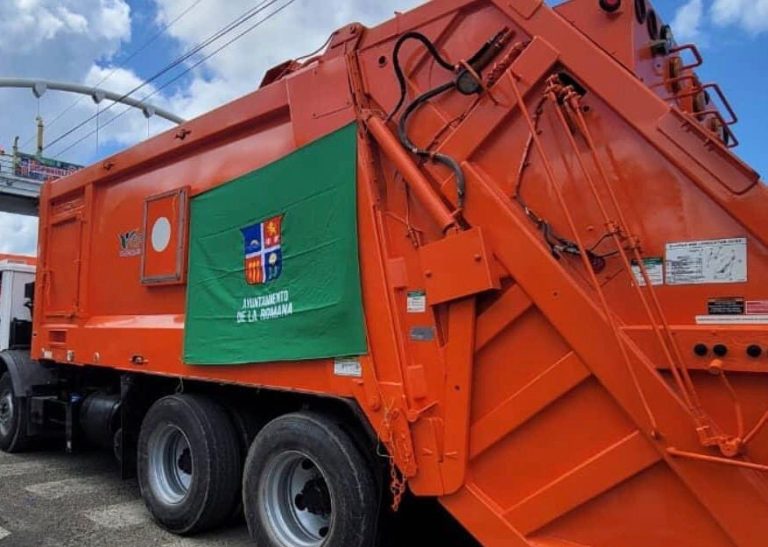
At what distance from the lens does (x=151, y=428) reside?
510 cm

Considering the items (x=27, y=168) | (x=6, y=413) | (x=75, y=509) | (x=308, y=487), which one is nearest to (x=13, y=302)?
(x=6, y=413)

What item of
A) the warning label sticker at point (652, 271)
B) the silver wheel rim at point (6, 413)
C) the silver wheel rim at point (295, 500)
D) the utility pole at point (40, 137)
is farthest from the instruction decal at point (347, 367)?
the utility pole at point (40, 137)

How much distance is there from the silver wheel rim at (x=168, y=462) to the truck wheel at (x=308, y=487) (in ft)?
3.83

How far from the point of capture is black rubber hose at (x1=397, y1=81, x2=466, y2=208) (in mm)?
3223

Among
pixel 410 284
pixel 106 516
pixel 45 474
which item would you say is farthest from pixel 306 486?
pixel 45 474

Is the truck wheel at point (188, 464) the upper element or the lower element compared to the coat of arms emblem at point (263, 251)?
lower

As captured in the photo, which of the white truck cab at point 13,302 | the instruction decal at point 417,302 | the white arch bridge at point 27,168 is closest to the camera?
the instruction decal at point 417,302

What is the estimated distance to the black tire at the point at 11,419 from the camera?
727cm

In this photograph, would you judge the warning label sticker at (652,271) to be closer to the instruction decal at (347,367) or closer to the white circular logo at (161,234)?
the instruction decal at (347,367)

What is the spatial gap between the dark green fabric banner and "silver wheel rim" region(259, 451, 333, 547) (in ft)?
2.12

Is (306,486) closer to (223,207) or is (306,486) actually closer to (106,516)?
(223,207)

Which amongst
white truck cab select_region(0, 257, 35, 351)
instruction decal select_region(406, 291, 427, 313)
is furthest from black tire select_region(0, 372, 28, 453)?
instruction decal select_region(406, 291, 427, 313)

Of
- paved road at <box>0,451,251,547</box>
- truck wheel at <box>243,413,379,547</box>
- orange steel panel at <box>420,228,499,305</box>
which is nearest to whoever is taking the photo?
orange steel panel at <box>420,228,499,305</box>

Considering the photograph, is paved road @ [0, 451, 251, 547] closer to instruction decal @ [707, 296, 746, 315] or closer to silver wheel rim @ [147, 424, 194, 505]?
silver wheel rim @ [147, 424, 194, 505]
